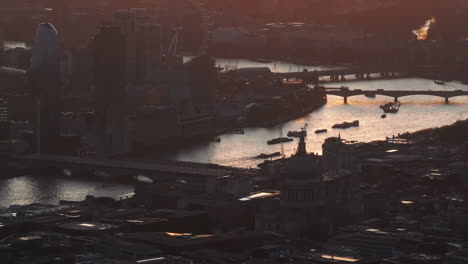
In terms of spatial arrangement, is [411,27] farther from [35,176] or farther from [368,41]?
[35,176]

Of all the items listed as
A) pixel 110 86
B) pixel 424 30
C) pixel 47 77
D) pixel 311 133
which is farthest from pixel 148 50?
pixel 424 30

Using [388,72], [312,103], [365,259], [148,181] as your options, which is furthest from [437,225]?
[388,72]

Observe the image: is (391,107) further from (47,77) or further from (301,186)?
(301,186)

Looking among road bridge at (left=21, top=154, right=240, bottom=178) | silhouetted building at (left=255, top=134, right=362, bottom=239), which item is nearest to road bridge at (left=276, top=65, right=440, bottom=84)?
road bridge at (left=21, top=154, right=240, bottom=178)

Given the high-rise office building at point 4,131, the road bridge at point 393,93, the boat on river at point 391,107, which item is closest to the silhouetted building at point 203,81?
the boat on river at point 391,107

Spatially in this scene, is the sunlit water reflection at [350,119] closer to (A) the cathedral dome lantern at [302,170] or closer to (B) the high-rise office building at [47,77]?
(B) the high-rise office building at [47,77]
